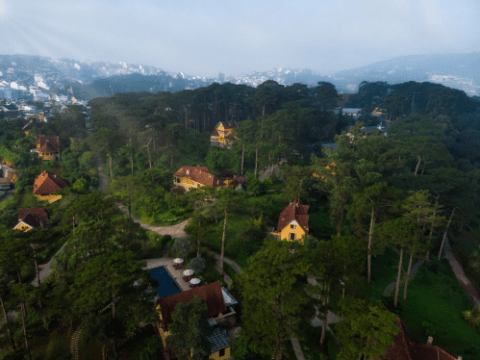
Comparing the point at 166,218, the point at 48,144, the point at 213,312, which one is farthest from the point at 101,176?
the point at 213,312

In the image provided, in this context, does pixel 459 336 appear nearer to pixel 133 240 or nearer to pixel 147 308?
pixel 147 308

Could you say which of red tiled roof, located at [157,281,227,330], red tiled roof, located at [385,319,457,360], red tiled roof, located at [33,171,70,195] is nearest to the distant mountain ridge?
red tiled roof, located at [33,171,70,195]

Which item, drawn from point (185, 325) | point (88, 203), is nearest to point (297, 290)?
point (185, 325)

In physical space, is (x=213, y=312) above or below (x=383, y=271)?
above

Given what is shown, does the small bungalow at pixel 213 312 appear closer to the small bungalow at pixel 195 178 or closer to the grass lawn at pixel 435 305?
the grass lawn at pixel 435 305

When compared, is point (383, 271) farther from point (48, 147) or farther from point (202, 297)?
point (48, 147)
